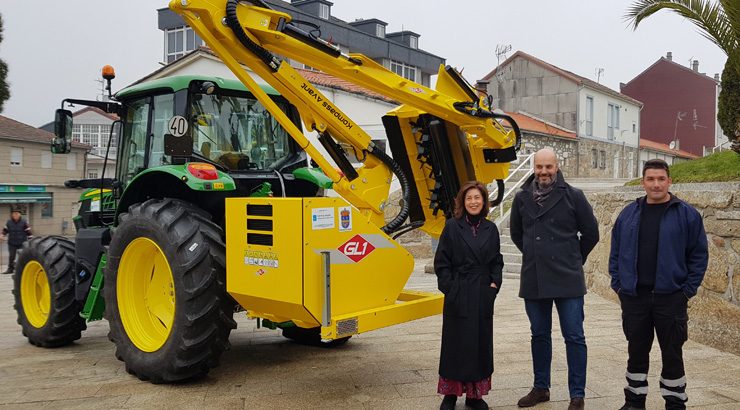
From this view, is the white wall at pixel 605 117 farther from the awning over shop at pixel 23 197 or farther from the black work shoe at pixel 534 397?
the black work shoe at pixel 534 397

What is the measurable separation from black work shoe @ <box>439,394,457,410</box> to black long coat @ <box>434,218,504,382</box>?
0.14 metres

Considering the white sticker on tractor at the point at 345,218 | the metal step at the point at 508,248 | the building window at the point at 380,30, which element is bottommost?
the metal step at the point at 508,248

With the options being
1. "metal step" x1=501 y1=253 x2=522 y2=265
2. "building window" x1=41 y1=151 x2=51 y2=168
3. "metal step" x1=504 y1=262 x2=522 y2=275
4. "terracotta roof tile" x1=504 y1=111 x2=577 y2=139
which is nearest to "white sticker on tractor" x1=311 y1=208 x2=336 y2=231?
"metal step" x1=504 y1=262 x2=522 y2=275

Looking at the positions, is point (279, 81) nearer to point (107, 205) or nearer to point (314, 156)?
point (314, 156)

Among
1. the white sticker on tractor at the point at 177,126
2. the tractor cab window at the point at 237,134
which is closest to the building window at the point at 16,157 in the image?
the tractor cab window at the point at 237,134

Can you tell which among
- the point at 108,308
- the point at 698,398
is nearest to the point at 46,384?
the point at 108,308

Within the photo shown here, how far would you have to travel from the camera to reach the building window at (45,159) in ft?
117

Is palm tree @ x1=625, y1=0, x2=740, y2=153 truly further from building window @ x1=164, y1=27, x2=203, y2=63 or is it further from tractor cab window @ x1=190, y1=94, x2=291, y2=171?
building window @ x1=164, y1=27, x2=203, y2=63

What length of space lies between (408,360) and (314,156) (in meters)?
1.88

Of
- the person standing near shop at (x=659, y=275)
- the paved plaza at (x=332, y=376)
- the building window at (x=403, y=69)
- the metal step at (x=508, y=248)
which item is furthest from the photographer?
the building window at (x=403, y=69)

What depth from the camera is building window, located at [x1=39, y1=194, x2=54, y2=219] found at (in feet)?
116

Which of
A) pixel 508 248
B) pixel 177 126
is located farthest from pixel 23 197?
pixel 177 126

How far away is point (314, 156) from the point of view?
5.16 meters

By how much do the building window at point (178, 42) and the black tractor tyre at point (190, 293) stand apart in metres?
31.1
